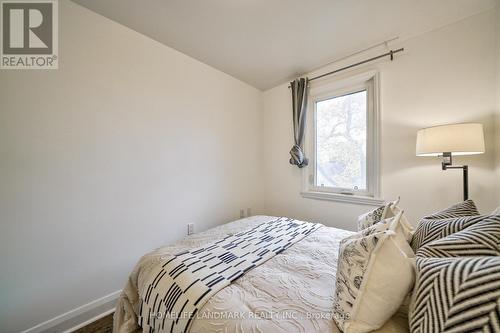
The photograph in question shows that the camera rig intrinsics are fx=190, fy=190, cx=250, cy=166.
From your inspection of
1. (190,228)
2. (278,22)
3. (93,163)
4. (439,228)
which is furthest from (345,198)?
(93,163)

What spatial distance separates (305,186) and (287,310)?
6.72ft

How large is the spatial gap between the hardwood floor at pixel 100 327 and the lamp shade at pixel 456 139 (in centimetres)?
285

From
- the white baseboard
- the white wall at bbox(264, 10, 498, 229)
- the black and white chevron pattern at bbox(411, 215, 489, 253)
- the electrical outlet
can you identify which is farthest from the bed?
the white wall at bbox(264, 10, 498, 229)

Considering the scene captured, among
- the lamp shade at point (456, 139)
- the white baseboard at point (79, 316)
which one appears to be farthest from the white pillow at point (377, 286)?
the white baseboard at point (79, 316)

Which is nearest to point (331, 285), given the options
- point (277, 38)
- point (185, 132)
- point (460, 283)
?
point (460, 283)

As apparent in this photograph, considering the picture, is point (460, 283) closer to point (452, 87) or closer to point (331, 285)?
point (331, 285)

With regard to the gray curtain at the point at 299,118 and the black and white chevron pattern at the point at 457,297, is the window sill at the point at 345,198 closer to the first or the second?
the gray curtain at the point at 299,118

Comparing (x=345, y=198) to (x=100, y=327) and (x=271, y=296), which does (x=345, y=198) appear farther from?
(x=100, y=327)

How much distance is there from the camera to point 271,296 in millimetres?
875

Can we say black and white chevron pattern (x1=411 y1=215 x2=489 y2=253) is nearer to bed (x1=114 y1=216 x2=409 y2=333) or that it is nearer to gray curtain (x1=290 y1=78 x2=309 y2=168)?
bed (x1=114 y1=216 x2=409 y2=333)

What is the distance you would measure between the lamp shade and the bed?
39.9 inches

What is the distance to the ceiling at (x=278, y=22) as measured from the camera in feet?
5.13

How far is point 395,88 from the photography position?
78.0 inches

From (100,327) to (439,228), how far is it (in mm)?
2379
